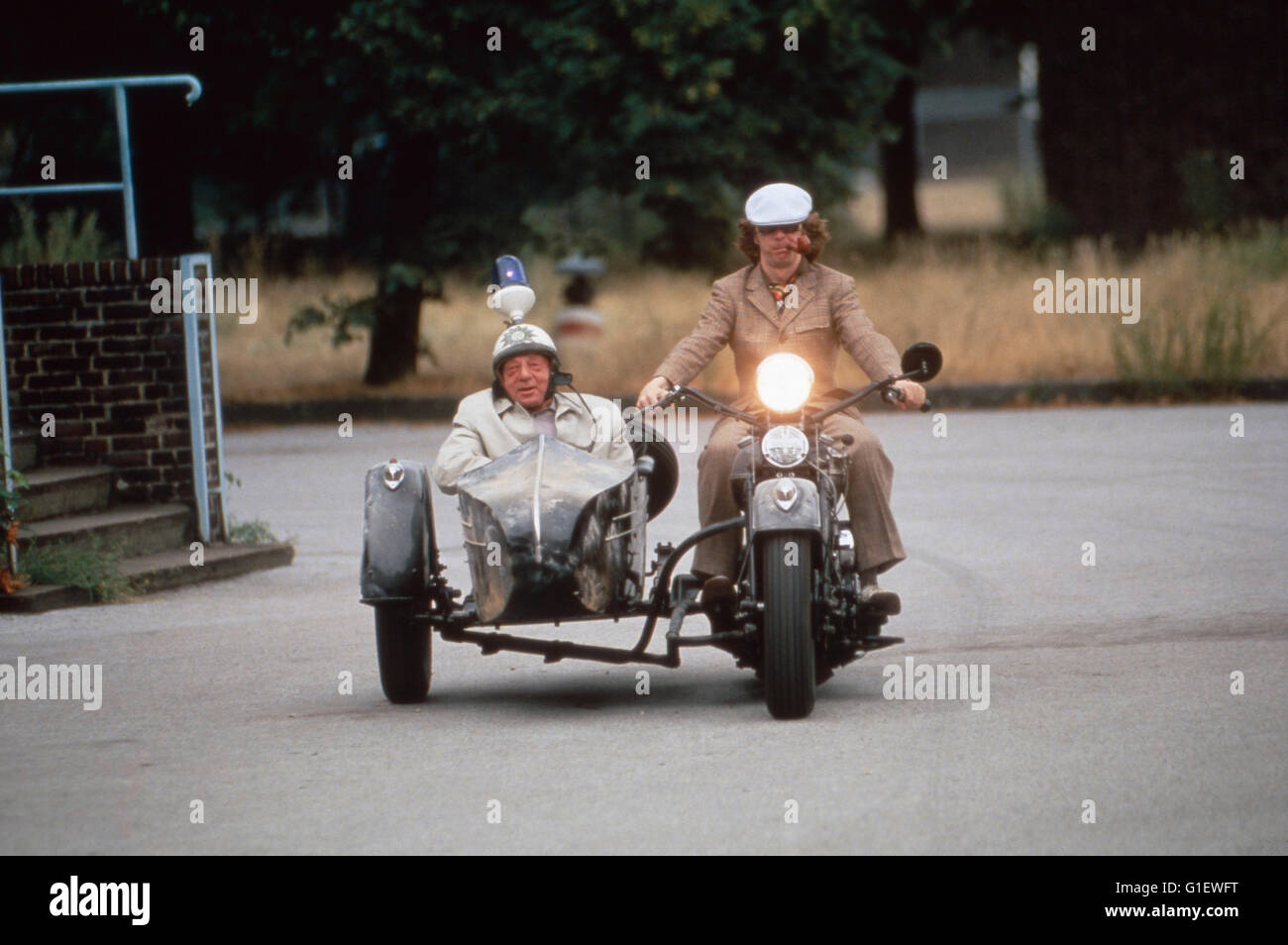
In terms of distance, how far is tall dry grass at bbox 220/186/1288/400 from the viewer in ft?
65.3

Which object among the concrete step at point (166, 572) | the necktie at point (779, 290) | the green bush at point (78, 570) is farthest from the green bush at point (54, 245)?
the necktie at point (779, 290)

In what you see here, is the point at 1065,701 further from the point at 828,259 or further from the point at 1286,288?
the point at 828,259

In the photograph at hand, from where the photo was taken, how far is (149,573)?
11234mm

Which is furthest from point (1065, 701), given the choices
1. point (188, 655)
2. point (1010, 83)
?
point (1010, 83)

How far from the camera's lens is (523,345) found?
26.2 feet

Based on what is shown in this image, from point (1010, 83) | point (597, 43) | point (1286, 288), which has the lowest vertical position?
point (1286, 288)

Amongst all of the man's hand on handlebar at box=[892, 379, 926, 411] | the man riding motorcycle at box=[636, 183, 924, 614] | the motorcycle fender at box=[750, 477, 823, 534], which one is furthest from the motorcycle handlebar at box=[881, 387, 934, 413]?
the motorcycle fender at box=[750, 477, 823, 534]

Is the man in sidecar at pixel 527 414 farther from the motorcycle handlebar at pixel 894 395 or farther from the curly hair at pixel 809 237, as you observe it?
the motorcycle handlebar at pixel 894 395

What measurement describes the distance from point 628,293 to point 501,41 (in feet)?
24.2

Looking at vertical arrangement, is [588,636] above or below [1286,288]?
below

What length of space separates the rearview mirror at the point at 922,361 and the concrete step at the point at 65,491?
5355mm

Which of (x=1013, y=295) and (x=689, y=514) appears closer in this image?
(x=689, y=514)

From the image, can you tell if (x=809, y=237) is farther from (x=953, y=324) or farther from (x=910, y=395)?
(x=953, y=324)

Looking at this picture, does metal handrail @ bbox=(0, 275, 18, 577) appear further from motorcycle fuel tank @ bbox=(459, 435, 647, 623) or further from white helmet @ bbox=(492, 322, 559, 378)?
motorcycle fuel tank @ bbox=(459, 435, 647, 623)
